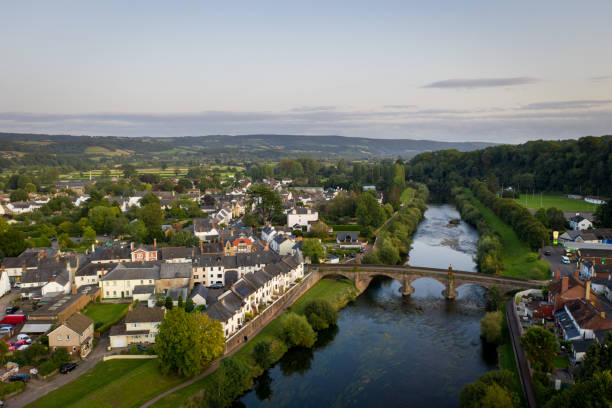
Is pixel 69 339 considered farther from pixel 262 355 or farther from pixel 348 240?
pixel 348 240

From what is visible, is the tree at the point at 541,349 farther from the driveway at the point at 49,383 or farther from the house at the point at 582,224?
the house at the point at 582,224

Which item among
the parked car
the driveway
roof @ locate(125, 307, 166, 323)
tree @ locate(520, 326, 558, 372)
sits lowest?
the driveway

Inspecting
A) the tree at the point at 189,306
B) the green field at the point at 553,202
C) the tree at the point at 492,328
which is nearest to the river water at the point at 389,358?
the tree at the point at 492,328

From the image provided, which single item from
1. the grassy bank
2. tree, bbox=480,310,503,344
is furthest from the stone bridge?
tree, bbox=480,310,503,344

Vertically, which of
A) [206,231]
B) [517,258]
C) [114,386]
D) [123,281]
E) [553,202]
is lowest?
[114,386]

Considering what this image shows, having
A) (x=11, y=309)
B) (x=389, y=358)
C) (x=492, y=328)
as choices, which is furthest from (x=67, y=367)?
(x=492, y=328)

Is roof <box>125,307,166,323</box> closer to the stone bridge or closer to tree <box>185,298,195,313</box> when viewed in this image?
tree <box>185,298,195,313</box>

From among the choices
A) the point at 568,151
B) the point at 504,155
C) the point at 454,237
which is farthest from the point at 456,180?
the point at 454,237

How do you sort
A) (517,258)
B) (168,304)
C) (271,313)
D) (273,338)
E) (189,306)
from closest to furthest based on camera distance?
1. (273,338)
2. (189,306)
3. (168,304)
4. (271,313)
5. (517,258)
